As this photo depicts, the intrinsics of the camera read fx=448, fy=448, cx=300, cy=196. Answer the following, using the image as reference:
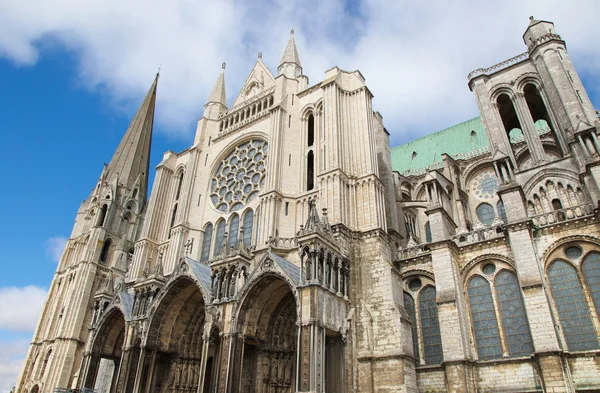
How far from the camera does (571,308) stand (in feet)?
45.3

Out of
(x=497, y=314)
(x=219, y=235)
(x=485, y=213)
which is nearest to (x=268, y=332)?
(x=219, y=235)

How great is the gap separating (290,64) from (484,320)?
58.5 ft

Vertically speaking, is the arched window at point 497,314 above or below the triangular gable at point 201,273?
below

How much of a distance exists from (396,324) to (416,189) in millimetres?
13693

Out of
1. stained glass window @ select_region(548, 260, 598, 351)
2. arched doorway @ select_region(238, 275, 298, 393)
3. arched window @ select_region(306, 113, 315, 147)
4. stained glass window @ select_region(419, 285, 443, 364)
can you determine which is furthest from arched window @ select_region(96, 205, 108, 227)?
stained glass window @ select_region(548, 260, 598, 351)

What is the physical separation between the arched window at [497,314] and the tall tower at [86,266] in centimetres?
1613

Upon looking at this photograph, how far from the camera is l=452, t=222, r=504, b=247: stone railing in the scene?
1619 centimetres

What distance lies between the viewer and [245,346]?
15.9 m

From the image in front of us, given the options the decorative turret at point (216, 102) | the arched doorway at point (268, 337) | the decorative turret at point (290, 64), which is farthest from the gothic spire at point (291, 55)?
the arched doorway at point (268, 337)

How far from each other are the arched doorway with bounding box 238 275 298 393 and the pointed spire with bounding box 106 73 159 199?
80.0 feet

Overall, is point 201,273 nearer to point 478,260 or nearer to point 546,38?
point 478,260

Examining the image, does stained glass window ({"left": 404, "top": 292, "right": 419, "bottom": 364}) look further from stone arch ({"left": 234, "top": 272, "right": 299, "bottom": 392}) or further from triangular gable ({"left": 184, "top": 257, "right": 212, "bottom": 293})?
triangular gable ({"left": 184, "top": 257, "right": 212, "bottom": 293})

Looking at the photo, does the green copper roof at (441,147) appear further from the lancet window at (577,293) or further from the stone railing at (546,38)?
the lancet window at (577,293)

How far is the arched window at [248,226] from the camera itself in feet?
68.8
